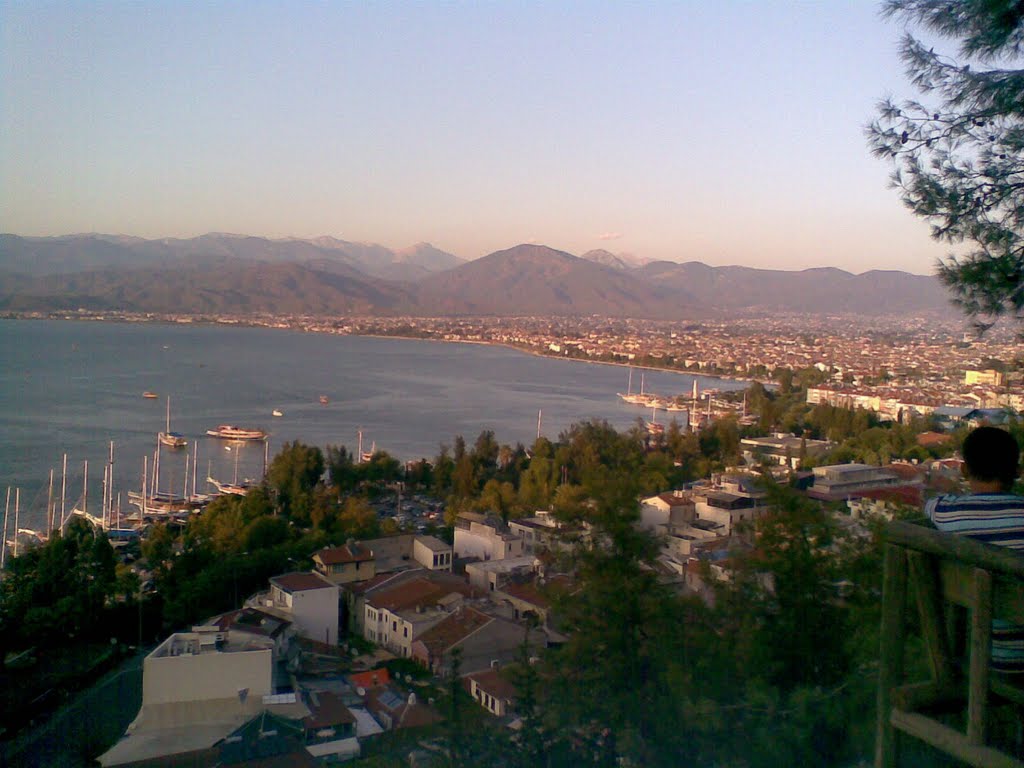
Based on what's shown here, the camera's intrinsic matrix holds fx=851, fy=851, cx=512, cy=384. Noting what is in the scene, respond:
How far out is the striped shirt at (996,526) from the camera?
645 millimetres

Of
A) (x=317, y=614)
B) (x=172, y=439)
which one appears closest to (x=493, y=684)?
(x=317, y=614)

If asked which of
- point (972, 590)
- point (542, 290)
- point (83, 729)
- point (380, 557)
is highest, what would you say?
point (542, 290)

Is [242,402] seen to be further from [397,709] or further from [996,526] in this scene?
[996,526]

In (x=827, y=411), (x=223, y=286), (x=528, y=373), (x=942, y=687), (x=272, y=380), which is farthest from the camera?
(x=223, y=286)

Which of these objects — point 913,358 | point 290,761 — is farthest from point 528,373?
point 290,761

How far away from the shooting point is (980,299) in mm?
1414

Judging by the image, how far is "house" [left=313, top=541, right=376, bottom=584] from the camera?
17.7 feet

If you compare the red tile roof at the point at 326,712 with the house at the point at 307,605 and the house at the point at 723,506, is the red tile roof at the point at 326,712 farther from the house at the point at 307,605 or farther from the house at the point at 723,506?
the house at the point at 723,506

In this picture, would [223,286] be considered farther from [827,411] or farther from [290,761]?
[290,761]

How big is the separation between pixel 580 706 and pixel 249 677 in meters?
1.74

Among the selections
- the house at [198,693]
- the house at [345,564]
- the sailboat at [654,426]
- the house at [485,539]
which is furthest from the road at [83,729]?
the sailboat at [654,426]

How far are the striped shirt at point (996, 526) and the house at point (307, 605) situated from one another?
403cm

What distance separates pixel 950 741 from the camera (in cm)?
66

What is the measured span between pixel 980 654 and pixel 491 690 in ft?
8.26
